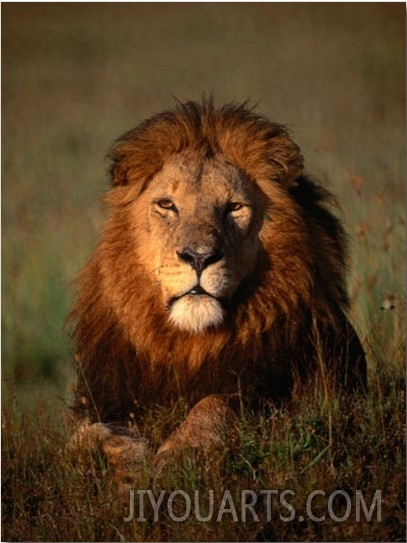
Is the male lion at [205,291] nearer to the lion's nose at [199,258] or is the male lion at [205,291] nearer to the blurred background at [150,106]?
the lion's nose at [199,258]

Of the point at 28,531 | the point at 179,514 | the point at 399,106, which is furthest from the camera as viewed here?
the point at 399,106

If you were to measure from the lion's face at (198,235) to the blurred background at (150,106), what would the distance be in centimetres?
278

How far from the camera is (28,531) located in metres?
Answer: 5.26

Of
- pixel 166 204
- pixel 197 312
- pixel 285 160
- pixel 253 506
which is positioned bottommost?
pixel 253 506

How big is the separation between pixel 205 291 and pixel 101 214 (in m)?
7.56

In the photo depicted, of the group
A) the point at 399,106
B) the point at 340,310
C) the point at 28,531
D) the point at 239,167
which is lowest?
the point at 28,531

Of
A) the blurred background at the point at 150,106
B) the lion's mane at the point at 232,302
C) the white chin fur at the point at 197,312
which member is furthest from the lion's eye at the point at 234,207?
the blurred background at the point at 150,106

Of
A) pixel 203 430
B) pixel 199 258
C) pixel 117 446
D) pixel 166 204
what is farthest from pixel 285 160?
pixel 117 446

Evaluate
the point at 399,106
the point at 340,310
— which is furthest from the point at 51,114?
the point at 340,310

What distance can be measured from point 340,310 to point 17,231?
7158mm

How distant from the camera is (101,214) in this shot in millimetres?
12734

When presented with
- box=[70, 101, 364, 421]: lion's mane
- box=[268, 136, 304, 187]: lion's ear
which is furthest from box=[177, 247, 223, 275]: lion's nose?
box=[268, 136, 304, 187]: lion's ear

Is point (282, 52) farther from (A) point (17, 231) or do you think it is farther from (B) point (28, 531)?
(B) point (28, 531)

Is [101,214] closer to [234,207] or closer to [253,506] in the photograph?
[234,207]
